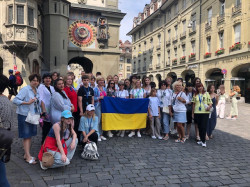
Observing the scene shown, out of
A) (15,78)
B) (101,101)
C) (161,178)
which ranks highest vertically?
(15,78)

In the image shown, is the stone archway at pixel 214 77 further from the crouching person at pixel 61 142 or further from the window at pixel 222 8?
the crouching person at pixel 61 142

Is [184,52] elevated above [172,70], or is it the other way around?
[184,52]

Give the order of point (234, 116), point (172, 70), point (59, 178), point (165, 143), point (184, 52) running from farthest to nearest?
point (172, 70) < point (184, 52) < point (234, 116) < point (165, 143) < point (59, 178)

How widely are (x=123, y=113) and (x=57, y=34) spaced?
15.8m

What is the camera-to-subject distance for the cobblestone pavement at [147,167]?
12.3 ft

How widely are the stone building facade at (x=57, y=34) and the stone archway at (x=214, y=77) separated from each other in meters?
12.2

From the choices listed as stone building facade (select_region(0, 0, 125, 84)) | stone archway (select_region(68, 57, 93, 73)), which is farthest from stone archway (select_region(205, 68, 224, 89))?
stone archway (select_region(68, 57, 93, 73))

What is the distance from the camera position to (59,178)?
3.80 metres

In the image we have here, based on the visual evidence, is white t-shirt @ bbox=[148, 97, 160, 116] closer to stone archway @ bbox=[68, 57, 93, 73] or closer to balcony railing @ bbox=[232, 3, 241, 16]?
stone archway @ bbox=[68, 57, 93, 73]

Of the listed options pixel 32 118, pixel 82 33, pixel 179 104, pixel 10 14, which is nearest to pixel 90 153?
pixel 32 118

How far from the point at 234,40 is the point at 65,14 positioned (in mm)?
17976

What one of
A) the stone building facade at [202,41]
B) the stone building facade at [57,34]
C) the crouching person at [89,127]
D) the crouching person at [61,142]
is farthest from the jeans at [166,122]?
the stone building facade at [202,41]

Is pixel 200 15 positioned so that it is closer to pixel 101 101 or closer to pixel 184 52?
pixel 184 52

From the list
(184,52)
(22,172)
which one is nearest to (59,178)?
(22,172)
